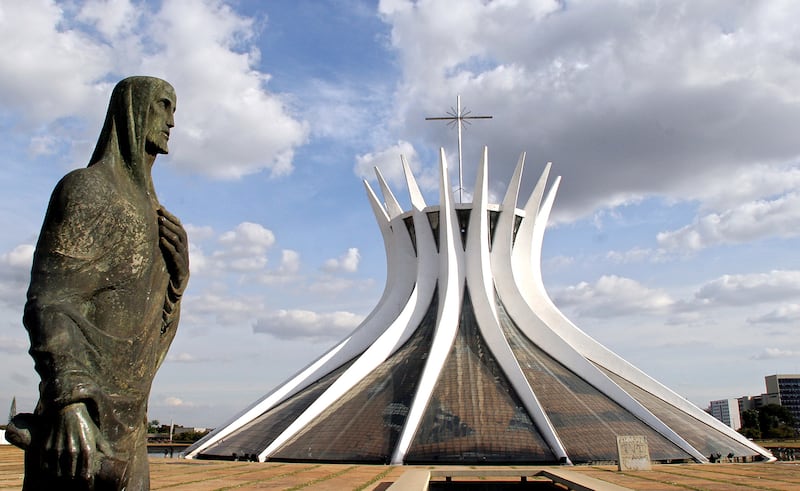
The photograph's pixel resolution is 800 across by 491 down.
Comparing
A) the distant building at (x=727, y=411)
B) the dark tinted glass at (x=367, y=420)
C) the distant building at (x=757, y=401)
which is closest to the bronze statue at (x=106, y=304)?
the dark tinted glass at (x=367, y=420)

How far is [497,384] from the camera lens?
1778 cm

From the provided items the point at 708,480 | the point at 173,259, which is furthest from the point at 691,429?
the point at 173,259

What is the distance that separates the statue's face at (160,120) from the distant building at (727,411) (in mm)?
98758

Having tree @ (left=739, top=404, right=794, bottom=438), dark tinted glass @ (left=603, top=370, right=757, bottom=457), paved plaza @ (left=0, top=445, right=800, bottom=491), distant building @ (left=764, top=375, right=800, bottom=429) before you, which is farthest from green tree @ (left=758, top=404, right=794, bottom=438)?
distant building @ (left=764, top=375, right=800, bottom=429)

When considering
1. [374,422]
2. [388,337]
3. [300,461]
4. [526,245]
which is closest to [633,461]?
[374,422]

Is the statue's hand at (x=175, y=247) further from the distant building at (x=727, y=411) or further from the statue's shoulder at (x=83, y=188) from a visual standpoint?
the distant building at (x=727, y=411)

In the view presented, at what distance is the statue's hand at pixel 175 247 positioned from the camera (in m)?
3.05

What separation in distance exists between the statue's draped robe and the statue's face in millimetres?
53

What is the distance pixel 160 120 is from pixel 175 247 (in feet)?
2.19

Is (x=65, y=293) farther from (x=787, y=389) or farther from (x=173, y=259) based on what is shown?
(x=787, y=389)

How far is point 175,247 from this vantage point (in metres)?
3.10

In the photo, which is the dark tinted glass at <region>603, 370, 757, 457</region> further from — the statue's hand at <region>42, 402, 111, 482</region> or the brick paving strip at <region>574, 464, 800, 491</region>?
the statue's hand at <region>42, 402, 111, 482</region>

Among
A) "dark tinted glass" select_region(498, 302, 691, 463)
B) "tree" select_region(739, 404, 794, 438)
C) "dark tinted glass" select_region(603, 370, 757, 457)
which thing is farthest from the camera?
"tree" select_region(739, 404, 794, 438)

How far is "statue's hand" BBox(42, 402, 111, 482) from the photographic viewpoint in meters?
2.35
